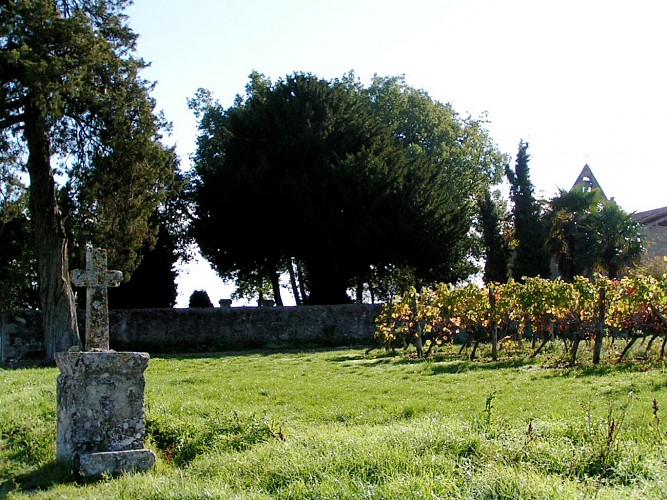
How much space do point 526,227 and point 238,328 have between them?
1507 centimetres

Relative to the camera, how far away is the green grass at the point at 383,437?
5418 millimetres

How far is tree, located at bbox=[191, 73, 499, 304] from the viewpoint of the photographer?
30781 millimetres

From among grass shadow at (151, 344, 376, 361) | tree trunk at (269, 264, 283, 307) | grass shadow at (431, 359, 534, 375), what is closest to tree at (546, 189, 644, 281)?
tree trunk at (269, 264, 283, 307)

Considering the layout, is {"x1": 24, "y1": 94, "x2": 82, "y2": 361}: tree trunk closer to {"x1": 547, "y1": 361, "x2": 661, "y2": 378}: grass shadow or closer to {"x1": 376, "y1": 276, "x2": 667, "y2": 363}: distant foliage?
{"x1": 376, "y1": 276, "x2": 667, "y2": 363}: distant foliage

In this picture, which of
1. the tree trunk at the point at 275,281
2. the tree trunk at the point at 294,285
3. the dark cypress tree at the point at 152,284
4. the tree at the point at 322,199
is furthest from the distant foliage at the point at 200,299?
the tree trunk at the point at 294,285

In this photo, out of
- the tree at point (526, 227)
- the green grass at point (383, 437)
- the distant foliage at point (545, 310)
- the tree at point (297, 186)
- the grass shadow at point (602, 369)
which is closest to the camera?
the green grass at point (383, 437)

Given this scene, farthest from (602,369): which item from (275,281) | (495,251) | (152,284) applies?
(152,284)

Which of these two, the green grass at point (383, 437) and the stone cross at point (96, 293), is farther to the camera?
the stone cross at point (96, 293)

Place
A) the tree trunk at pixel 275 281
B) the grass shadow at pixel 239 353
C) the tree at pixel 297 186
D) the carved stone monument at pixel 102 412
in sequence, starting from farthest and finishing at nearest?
the tree trunk at pixel 275 281, the tree at pixel 297 186, the grass shadow at pixel 239 353, the carved stone monument at pixel 102 412

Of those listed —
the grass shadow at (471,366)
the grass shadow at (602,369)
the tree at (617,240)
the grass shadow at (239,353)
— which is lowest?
the grass shadow at (602,369)

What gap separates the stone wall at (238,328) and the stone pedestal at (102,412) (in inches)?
684

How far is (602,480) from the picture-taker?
527cm

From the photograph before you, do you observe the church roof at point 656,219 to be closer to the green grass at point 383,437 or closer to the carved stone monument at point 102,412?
the green grass at point 383,437

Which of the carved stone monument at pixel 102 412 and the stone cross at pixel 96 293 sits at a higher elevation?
the stone cross at pixel 96 293
